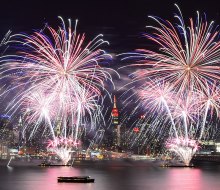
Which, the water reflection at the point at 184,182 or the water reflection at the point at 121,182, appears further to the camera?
the water reflection at the point at 184,182

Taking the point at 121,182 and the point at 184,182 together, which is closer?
the point at 184,182

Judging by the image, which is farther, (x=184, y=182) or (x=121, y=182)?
(x=121, y=182)

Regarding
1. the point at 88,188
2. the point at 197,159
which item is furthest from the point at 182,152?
the point at 197,159

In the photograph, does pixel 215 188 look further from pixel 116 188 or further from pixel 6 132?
pixel 6 132

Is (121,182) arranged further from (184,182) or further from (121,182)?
(184,182)

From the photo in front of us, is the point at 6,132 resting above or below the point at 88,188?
above

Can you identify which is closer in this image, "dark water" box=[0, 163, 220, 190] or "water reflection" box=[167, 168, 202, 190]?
"dark water" box=[0, 163, 220, 190]

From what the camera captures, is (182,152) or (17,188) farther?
(182,152)

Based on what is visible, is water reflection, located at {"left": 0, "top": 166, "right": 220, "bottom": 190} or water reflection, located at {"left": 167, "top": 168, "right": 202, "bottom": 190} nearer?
water reflection, located at {"left": 0, "top": 166, "right": 220, "bottom": 190}

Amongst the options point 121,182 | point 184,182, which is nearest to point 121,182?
point 121,182

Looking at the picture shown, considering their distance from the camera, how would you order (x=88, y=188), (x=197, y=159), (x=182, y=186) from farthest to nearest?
(x=197, y=159)
(x=182, y=186)
(x=88, y=188)

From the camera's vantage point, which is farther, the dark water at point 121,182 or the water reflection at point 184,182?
the water reflection at point 184,182
